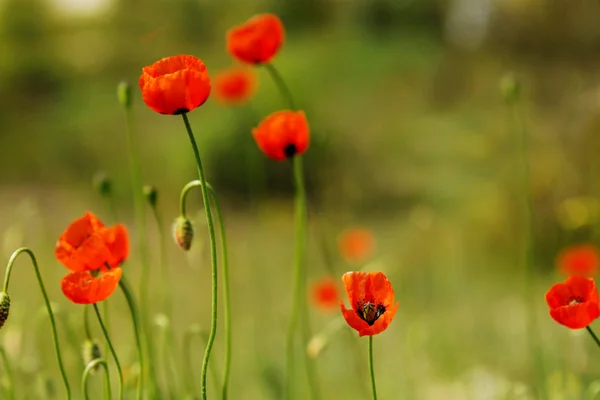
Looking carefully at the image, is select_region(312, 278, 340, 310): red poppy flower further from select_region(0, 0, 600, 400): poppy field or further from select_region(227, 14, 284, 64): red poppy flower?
select_region(227, 14, 284, 64): red poppy flower

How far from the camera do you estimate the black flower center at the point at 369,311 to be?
3.18ft

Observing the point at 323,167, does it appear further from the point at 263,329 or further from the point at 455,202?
the point at 263,329

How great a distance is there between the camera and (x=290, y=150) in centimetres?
136

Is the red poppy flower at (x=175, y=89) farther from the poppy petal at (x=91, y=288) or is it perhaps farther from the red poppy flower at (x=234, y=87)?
the red poppy flower at (x=234, y=87)

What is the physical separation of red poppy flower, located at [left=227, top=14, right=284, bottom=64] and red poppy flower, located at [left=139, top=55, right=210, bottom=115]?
0.50 metres

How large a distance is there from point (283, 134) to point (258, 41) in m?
0.27

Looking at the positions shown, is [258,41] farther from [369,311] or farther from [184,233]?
[369,311]

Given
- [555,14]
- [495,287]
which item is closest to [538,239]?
[495,287]

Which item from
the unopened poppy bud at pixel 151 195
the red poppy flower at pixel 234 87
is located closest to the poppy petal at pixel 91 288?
the unopened poppy bud at pixel 151 195

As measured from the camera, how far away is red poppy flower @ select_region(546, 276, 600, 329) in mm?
978

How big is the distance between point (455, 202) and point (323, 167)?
131 centimetres

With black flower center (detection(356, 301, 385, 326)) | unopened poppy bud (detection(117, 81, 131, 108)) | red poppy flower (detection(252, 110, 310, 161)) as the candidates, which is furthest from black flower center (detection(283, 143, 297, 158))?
black flower center (detection(356, 301, 385, 326))

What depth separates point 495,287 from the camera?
14.5ft

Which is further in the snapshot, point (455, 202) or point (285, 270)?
point (455, 202)
